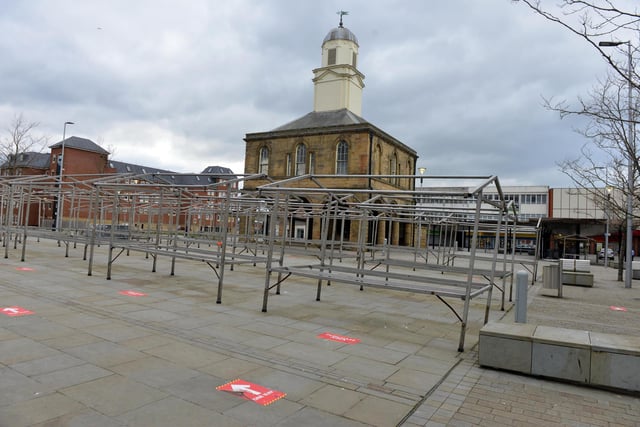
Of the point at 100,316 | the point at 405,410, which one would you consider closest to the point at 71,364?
the point at 100,316

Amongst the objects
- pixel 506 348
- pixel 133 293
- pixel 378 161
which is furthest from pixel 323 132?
pixel 506 348

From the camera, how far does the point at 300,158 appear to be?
38156 millimetres

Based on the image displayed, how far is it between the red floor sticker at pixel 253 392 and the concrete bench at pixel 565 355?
121 inches

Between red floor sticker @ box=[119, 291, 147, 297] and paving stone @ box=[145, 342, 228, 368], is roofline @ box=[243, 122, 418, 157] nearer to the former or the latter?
red floor sticker @ box=[119, 291, 147, 297]

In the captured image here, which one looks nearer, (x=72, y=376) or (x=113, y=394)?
(x=113, y=394)

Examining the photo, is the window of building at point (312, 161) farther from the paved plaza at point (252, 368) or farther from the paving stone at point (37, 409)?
the paving stone at point (37, 409)

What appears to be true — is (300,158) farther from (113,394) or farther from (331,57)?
(113,394)

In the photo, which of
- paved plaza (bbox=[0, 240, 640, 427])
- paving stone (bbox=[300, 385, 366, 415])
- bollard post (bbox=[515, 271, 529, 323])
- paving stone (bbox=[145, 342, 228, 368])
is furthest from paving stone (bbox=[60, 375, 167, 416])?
bollard post (bbox=[515, 271, 529, 323])

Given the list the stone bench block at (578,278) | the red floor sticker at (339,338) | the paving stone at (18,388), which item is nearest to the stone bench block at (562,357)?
the red floor sticker at (339,338)

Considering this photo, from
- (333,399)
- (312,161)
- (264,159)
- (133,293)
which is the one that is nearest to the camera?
(333,399)

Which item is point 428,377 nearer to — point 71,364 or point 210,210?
point 71,364

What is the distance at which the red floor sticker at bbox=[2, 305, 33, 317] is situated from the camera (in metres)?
7.23

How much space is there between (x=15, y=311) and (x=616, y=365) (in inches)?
366

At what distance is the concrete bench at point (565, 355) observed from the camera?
500 cm
